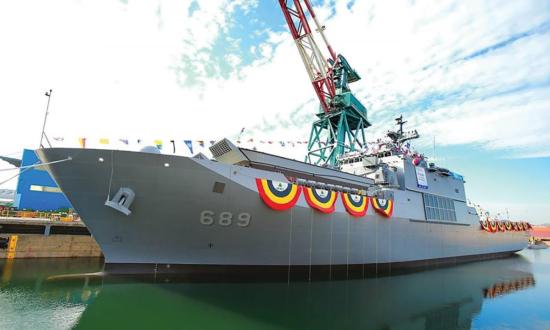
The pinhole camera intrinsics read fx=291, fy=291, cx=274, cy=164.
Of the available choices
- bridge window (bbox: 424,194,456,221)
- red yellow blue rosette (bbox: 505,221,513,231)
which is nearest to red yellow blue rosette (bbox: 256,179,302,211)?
bridge window (bbox: 424,194,456,221)

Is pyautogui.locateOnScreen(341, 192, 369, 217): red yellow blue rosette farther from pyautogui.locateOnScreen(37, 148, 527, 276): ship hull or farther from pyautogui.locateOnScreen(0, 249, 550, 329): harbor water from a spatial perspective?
pyautogui.locateOnScreen(0, 249, 550, 329): harbor water

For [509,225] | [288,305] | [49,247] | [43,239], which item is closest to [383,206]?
[288,305]

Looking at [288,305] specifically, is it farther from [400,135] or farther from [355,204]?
[400,135]

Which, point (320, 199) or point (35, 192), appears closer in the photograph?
point (320, 199)

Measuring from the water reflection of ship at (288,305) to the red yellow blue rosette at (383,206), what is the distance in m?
3.14

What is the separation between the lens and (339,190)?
1321cm

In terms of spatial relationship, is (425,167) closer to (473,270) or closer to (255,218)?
(473,270)

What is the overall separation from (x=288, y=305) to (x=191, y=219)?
4007 millimetres

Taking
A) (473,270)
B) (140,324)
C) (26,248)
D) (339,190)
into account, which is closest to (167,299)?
(140,324)

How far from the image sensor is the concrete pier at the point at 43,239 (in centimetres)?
1474

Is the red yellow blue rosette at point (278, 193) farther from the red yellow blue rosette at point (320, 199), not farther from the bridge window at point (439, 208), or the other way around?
the bridge window at point (439, 208)

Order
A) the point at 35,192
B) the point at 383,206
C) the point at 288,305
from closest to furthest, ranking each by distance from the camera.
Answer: the point at 288,305, the point at 383,206, the point at 35,192

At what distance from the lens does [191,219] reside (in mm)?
9461

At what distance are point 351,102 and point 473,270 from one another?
49.0 feet
